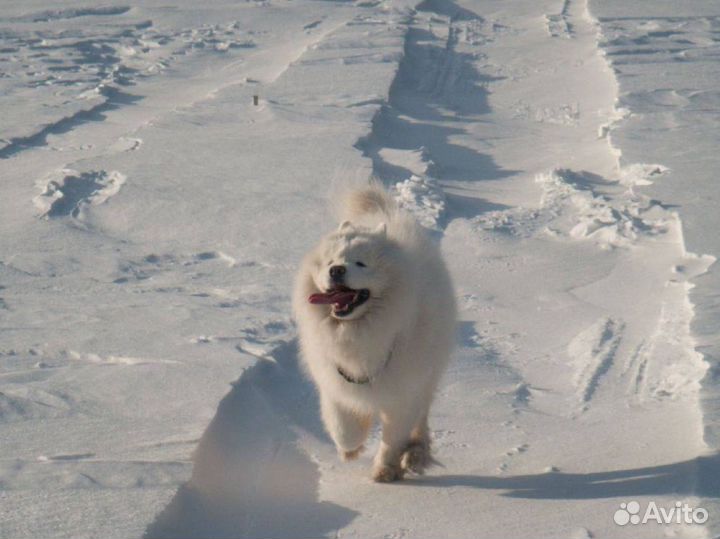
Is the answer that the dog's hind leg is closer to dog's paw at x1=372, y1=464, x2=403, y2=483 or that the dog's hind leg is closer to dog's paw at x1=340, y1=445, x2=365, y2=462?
dog's paw at x1=340, y1=445, x2=365, y2=462

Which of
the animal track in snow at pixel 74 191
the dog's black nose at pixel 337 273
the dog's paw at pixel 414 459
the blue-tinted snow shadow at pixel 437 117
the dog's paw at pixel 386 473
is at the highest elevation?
the dog's black nose at pixel 337 273

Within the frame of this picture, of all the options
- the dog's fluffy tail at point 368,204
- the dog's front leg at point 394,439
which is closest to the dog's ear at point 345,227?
the dog's fluffy tail at point 368,204

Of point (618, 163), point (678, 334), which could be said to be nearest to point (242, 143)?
point (618, 163)

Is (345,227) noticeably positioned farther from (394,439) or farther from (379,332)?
(394,439)

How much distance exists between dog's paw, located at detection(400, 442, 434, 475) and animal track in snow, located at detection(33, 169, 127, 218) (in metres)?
4.41

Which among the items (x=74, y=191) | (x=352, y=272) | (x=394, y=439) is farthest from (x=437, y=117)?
(x=352, y=272)

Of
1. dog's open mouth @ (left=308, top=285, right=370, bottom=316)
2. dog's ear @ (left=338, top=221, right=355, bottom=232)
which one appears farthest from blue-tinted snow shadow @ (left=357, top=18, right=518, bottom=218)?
dog's open mouth @ (left=308, top=285, right=370, bottom=316)

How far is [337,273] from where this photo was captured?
14.6 feet

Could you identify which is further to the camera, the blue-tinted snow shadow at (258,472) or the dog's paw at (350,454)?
the dog's paw at (350,454)

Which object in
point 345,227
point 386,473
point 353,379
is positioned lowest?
point 386,473

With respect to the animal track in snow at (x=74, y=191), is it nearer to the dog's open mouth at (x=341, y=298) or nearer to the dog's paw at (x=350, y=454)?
the dog's paw at (x=350, y=454)

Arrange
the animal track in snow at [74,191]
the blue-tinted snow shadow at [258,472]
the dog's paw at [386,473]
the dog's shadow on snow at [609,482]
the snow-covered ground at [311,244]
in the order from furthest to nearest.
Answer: the animal track in snow at [74,191] < the dog's paw at [386,473] < the snow-covered ground at [311,244] < the dog's shadow on snow at [609,482] < the blue-tinted snow shadow at [258,472]

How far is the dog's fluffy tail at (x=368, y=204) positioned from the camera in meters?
5.52

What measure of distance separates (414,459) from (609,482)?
31.8 inches
